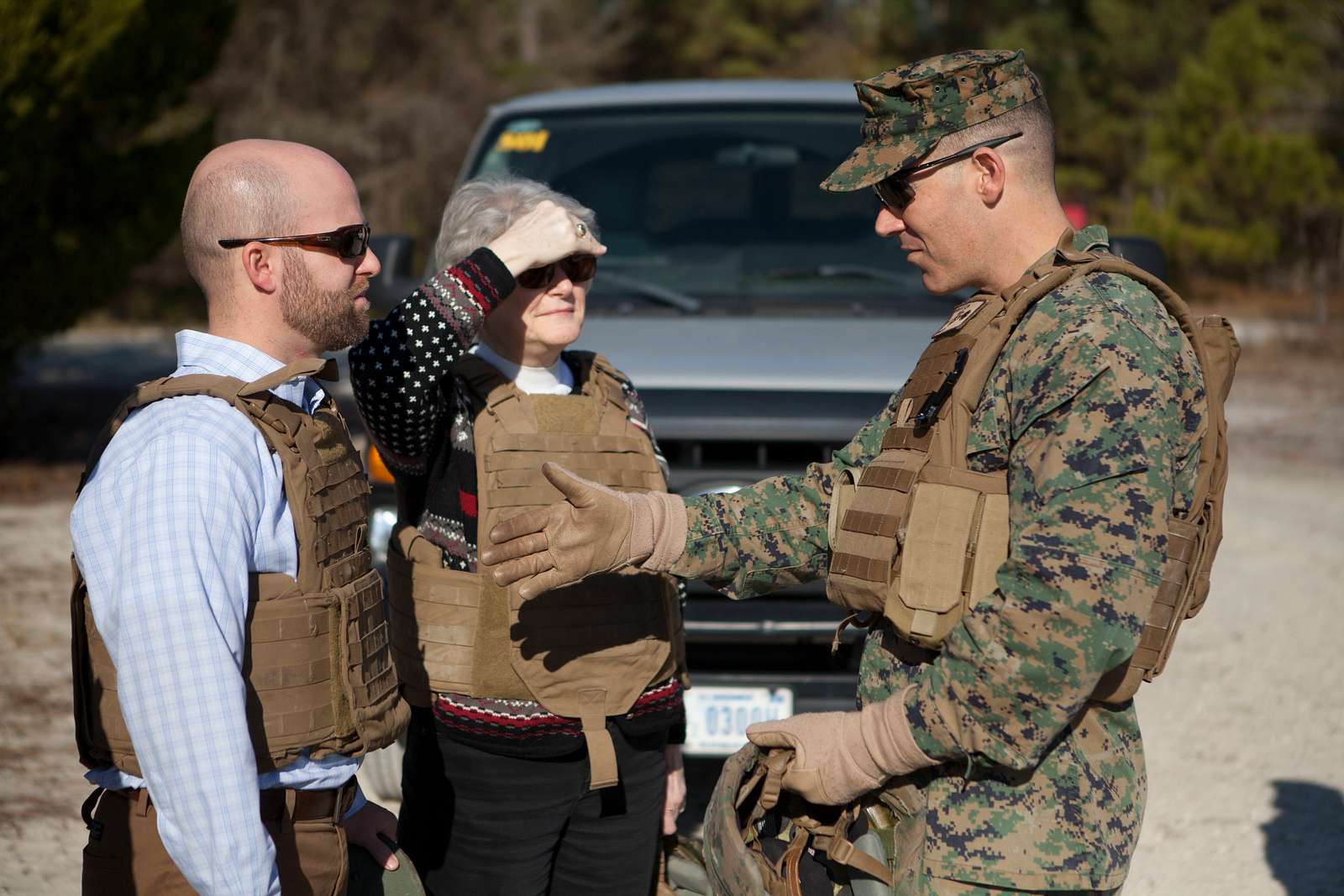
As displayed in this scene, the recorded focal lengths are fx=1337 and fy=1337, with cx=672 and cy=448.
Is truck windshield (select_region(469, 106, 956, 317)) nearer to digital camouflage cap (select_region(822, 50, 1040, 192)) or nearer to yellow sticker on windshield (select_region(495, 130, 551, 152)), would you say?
yellow sticker on windshield (select_region(495, 130, 551, 152))

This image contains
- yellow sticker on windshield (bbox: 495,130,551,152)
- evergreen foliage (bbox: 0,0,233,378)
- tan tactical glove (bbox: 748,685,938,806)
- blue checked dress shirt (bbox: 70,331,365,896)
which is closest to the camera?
blue checked dress shirt (bbox: 70,331,365,896)

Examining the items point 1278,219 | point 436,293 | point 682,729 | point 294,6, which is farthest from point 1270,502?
point 294,6

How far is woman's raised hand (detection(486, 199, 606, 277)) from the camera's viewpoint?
2.65 m

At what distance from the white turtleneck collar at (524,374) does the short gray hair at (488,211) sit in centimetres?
21

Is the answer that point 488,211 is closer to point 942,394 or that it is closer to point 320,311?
point 320,311

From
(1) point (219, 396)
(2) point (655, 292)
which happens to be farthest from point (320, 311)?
(2) point (655, 292)

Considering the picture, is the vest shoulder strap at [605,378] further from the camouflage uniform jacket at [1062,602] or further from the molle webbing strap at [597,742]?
the camouflage uniform jacket at [1062,602]

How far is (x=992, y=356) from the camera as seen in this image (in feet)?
6.75

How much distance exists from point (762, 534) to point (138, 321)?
956 inches

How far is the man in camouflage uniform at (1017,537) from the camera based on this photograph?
6.15ft

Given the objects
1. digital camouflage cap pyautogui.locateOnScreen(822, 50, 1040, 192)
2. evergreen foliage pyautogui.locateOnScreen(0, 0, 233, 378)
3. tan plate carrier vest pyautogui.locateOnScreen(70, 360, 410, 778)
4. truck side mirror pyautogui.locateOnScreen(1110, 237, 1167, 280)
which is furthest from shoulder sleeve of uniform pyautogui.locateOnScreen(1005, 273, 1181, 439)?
evergreen foliage pyautogui.locateOnScreen(0, 0, 233, 378)

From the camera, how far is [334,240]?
2223mm

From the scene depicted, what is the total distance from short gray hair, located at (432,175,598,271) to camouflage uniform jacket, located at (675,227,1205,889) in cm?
117

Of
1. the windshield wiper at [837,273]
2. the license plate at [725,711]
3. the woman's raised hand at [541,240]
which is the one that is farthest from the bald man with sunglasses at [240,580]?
the windshield wiper at [837,273]
